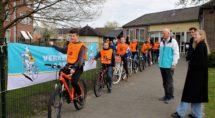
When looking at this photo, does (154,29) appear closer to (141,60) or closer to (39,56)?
(141,60)

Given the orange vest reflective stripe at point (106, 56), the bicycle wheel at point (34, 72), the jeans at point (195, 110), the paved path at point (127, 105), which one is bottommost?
the paved path at point (127, 105)

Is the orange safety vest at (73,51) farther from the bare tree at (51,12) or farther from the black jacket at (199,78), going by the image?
the bare tree at (51,12)

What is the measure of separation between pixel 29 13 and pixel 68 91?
1116 centimetres

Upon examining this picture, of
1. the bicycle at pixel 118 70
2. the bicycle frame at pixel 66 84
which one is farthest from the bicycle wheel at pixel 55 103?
the bicycle at pixel 118 70

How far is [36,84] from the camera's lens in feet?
24.2

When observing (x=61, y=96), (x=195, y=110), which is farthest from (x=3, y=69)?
(x=195, y=110)

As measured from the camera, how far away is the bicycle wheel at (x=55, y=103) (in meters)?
6.42

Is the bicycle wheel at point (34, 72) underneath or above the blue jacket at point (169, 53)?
underneath

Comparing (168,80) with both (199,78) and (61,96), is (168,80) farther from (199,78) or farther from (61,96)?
(61,96)

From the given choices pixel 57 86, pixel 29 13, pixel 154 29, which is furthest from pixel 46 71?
pixel 154 29

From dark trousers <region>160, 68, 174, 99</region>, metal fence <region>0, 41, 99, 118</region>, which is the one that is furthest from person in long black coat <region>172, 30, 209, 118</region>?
metal fence <region>0, 41, 99, 118</region>

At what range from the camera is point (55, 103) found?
6.59m

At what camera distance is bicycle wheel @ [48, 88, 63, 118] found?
642cm

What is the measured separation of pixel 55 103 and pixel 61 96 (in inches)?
11.6
